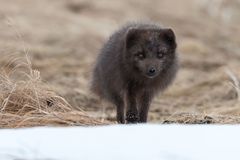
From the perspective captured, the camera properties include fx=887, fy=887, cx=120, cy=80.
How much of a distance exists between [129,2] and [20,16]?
4.25m

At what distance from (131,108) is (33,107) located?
1223mm

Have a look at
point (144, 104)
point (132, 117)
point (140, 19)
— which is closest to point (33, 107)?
point (132, 117)

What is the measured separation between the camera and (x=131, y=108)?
28.0 feet

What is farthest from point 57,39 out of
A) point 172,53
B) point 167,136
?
point 167,136

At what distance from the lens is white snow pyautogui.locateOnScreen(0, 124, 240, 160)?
5.59 metres

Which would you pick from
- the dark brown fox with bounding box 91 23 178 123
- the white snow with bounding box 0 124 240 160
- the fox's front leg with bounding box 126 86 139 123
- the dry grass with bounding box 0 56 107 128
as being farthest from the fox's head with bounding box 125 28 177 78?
the white snow with bounding box 0 124 240 160

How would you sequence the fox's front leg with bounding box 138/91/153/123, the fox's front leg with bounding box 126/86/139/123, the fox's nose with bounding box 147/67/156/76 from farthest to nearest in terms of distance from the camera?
1. the fox's front leg with bounding box 138/91/153/123
2. the fox's front leg with bounding box 126/86/139/123
3. the fox's nose with bounding box 147/67/156/76

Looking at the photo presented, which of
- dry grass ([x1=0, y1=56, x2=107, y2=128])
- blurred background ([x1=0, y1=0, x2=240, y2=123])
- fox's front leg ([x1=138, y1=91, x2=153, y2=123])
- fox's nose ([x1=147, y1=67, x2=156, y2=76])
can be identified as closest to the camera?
dry grass ([x1=0, y1=56, x2=107, y2=128])

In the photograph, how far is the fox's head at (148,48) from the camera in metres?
8.09

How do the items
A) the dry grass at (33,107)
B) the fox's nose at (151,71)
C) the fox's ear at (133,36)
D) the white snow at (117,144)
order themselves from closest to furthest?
1. the white snow at (117,144)
2. the dry grass at (33,107)
3. the fox's nose at (151,71)
4. the fox's ear at (133,36)

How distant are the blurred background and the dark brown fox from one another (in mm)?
386

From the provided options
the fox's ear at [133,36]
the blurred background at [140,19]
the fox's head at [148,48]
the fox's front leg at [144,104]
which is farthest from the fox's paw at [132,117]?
the fox's ear at [133,36]

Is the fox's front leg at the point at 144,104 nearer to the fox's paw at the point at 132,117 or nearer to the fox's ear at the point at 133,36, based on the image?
the fox's paw at the point at 132,117

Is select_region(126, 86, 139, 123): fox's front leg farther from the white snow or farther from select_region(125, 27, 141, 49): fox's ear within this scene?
the white snow
